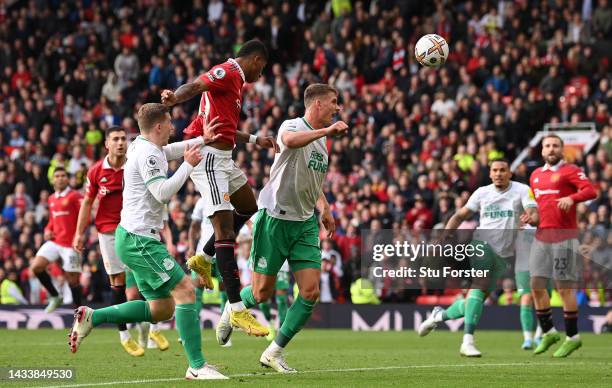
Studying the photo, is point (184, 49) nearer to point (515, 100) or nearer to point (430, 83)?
point (430, 83)

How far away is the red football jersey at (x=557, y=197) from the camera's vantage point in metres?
14.7

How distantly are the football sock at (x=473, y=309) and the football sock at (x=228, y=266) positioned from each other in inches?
152

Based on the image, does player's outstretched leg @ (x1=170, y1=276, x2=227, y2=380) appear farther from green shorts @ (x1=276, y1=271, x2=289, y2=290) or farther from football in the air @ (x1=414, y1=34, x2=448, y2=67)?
green shorts @ (x1=276, y1=271, x2=289, y2=290)

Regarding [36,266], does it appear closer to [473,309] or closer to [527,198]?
[473,309]

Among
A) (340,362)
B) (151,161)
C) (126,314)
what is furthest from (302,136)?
(340,362)

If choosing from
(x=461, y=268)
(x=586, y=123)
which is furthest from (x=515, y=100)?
(x=461, y=268)

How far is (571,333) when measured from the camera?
46.8 ft

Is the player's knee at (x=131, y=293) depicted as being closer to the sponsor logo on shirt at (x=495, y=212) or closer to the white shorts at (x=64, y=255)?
the white shorts at (x=64, y=255)

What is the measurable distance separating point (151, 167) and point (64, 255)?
8.26 m

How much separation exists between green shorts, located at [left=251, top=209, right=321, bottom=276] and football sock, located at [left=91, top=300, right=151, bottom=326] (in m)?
1.35

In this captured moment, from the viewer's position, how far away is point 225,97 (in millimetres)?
11688

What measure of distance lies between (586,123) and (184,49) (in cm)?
1121

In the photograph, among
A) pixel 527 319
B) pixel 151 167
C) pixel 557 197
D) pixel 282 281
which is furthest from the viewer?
pixel 282 281

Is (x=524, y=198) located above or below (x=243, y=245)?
above
